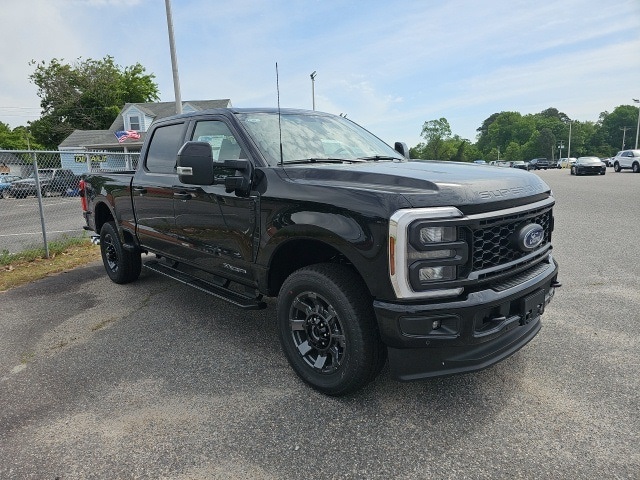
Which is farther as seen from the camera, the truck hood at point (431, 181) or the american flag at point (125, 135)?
the american flag at point (125, 135)

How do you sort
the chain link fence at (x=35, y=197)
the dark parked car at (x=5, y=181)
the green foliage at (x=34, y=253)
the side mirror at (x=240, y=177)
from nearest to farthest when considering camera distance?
1. the side mirror at (x=240, y=177)
2. the green foliage at (x=34, y=253)
3. the chain link fence at (x=35, y=197)
4. the dark parked car at (x=5, y=181)

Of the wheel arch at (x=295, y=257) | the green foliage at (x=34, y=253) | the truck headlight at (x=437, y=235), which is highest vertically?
the truck headlight at (x=437, y=235)

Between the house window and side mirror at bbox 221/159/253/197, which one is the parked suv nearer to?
side mirror at bbox 221/159/253/197

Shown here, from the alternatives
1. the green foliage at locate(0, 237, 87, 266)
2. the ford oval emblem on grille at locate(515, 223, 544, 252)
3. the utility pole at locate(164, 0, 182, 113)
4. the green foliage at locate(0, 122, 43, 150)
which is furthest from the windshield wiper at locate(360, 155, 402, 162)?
the green foliage at locate(0, 122, 43, 150)

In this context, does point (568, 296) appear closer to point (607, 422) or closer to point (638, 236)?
point (607, 422)

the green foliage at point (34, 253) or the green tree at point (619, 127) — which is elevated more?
the green tree at point (619, 127)

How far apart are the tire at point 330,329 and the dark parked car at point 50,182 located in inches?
314

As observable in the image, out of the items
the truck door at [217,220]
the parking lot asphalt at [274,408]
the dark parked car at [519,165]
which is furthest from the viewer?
the dark parked car at [519,165]

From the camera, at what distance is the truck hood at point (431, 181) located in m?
2.47

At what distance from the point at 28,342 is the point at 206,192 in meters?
2.13

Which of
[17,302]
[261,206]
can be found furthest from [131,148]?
[261,206]

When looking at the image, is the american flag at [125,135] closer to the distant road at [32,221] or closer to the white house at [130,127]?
the white house at [130,127]

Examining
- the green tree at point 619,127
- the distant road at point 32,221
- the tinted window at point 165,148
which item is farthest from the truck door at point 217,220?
the green tree at point 619,127

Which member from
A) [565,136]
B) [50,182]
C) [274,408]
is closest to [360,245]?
[274,408]
